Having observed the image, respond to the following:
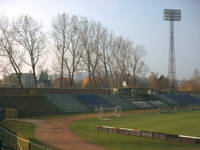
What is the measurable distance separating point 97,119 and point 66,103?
603 inches

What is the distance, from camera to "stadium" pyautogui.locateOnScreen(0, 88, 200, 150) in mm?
21453

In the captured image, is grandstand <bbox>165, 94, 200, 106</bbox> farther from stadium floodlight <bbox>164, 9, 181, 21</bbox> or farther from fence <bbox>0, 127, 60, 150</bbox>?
fence <bbox>0, 127, 60, 150</bbox>

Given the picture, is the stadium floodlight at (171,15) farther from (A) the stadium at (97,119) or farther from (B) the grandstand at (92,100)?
(B) the grandstand at (92,100)

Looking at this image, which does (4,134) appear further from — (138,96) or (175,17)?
(175,17)

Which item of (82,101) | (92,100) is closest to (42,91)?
(82,101)

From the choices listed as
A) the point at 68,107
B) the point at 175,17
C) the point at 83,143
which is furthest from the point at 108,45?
the point at 83,143

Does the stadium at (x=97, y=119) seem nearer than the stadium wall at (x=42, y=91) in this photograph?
Yes

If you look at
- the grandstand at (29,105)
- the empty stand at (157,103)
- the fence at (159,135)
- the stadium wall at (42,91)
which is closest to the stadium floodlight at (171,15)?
the empty stand at (157,103)

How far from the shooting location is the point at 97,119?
4103 centimetres

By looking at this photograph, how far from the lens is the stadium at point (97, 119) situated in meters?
21.5

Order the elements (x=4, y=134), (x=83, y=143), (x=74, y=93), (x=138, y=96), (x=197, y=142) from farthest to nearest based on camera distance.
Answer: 1. (x=138, y=96)
2. (x=74, y=93)
3. (x=83, y=143)
4. (x=197, y=142)
5. (x=4, y=134)

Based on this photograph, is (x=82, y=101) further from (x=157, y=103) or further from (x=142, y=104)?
(x=157, y=103)

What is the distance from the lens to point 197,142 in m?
21.0

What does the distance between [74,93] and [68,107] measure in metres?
10.3
